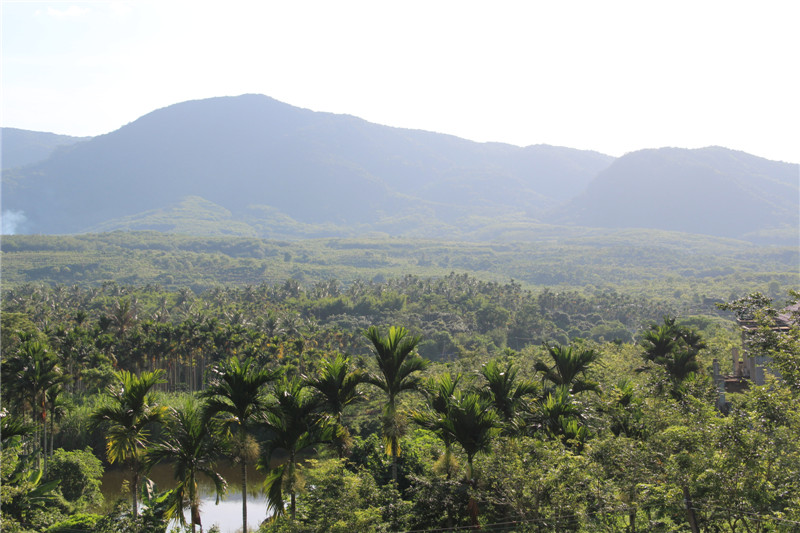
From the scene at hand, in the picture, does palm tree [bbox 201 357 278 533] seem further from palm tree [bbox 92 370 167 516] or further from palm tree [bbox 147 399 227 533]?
palm tree [bbox 92 370 167 516]

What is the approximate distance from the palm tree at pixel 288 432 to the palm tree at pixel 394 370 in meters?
1.86

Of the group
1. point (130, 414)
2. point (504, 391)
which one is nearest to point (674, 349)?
point (504, 391)

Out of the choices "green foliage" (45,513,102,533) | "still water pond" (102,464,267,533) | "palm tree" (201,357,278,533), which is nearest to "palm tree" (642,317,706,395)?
"palm tree" (201,357,278,533)

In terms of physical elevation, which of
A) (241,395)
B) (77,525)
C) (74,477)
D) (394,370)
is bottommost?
(74,477)

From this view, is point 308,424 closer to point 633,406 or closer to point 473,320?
point 633,406

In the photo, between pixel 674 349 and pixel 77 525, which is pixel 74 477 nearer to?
pixel 77 525

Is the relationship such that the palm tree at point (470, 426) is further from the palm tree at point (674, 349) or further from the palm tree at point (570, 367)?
the palm tree at point (674, 349)

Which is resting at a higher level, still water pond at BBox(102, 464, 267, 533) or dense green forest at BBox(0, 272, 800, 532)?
dense green forest at BBox(0, 272, 800, 532)

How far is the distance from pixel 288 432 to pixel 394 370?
3736 millimetres

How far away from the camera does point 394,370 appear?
60.3ft

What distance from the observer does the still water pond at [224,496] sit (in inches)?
1313

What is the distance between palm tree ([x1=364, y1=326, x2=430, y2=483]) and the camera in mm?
18000

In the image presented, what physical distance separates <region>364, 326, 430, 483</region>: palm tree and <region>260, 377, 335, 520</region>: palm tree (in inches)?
73.2

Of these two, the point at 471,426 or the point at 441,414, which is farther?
the point at 441,414
